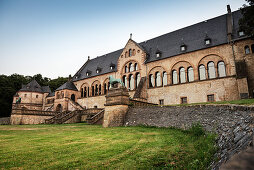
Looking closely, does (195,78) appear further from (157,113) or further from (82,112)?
(82,112)

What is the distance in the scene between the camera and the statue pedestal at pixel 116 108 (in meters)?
19.1

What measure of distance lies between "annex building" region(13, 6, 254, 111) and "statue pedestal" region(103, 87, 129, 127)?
28.8 ft

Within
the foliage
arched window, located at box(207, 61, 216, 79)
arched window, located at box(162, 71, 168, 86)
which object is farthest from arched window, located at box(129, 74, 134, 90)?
the foliage

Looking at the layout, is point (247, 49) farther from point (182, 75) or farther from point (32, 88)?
point (32, 88)

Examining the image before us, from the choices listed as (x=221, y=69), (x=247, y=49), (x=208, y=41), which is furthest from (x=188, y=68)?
(x=247, y=49)

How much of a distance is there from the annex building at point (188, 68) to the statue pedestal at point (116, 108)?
8.79m

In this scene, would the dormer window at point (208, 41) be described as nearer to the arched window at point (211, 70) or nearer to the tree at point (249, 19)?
the arched window at point (211, 70)

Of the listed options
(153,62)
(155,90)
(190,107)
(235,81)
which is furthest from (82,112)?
(235,81)

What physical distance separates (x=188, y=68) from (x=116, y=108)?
14.7 m

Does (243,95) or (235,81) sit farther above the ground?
(235,81)

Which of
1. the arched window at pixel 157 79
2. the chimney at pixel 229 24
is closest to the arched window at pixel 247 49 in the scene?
the chimney at pixel 229 24

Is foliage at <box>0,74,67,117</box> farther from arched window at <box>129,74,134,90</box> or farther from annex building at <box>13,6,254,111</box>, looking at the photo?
arched window at <box>129,74,134,90</box>

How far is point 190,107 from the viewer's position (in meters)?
13.7

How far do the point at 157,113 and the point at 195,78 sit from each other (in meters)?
13.2
